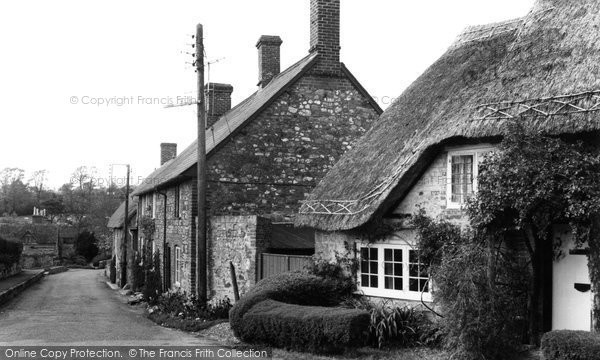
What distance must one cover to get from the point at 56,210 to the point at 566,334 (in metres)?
80.5

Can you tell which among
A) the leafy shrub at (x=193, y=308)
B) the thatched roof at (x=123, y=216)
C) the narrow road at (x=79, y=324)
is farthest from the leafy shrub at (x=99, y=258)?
the leafy shrub at (x=193, y=308)

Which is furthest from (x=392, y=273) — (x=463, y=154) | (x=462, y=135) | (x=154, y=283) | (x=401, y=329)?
(x=154, y=283)

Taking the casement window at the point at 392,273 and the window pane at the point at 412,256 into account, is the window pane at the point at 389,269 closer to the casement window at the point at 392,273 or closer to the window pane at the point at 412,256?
the casement window at the point at 392,273

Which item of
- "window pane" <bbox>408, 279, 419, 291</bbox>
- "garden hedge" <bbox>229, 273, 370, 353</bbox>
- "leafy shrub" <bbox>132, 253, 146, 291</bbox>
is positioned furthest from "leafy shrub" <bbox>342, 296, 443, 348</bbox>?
"leafy shrub" <bbox>132, 253, 146, 291</bbox>

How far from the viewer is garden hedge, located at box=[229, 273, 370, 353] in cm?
1127

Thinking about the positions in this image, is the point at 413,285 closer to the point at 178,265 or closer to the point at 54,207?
the point at 178,265

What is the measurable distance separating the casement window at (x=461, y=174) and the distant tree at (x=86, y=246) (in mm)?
61384

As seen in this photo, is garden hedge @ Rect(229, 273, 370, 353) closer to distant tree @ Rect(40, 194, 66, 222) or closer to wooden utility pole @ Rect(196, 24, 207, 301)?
wooden utility pole @ Rect(196, 24, 207, 301)

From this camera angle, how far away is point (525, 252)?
1148 cm

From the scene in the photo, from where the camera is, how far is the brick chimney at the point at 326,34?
66.8 feet

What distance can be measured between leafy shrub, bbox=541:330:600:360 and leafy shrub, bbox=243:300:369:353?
3.31m

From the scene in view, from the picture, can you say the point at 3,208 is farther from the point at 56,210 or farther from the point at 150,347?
the point at 150,347

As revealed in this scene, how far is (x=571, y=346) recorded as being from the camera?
8711mm

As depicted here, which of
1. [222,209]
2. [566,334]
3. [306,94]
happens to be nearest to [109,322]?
[222,209]
